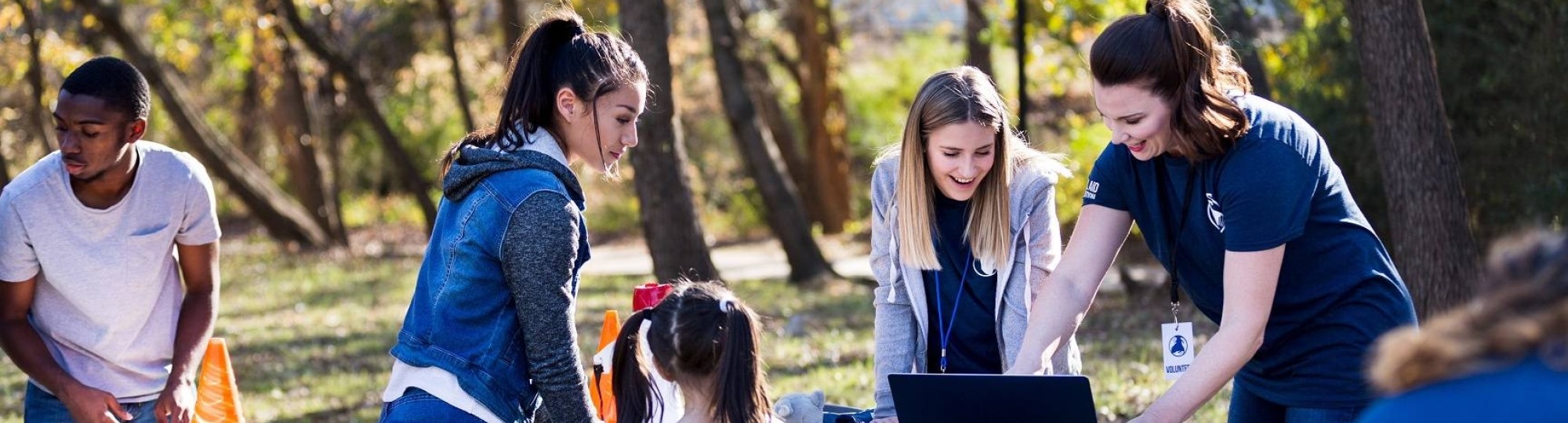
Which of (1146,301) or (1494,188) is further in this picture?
(1146,301)

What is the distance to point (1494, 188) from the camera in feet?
30.1

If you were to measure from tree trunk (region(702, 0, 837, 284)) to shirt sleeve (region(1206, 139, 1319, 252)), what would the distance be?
10.7 m

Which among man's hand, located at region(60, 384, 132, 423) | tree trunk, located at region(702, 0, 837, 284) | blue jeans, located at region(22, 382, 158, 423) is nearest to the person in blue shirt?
man's hand, located at region(60, 384, 132, 423)

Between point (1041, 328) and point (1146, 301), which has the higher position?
point (1041, 328)

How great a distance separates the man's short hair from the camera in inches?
150

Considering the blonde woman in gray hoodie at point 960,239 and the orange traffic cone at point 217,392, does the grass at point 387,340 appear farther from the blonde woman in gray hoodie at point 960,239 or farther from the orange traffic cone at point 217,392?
the blonde woman in gray hoodie at point 960,239

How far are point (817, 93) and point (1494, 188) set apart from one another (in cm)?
1384

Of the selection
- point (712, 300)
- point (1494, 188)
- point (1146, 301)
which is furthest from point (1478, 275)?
point (1146, 301)

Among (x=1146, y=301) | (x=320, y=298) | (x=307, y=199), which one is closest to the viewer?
(x=1146, y=301)

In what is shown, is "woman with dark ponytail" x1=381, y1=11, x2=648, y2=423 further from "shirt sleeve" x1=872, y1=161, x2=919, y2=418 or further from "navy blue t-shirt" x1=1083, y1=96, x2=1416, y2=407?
"navy blue t-shirt" x1=1083, y1=96, x2=1416, y2=407

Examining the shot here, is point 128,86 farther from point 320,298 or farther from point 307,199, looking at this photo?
point 307,199

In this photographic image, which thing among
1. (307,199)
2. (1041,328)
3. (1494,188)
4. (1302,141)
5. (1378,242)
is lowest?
(307,199)

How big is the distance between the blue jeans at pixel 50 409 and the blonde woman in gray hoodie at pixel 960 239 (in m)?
2.08

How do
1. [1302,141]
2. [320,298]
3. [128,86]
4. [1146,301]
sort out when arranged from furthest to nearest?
[320,298] → [1146,301] → [128,86] → [1302,141]
